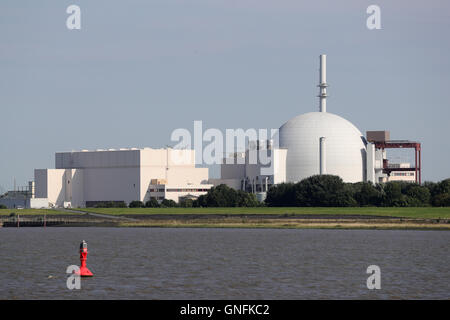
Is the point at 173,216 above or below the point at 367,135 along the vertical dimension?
below

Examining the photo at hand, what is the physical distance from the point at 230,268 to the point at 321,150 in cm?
11320

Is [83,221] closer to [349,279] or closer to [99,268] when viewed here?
[99,268]

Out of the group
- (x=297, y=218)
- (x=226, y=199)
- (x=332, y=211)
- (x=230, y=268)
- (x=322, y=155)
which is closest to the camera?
(x=230, y=268)

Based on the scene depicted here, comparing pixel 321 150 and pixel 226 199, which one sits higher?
pixel 321 150

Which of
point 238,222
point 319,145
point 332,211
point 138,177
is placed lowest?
point 238,222

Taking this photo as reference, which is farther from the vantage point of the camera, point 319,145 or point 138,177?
point 138,177

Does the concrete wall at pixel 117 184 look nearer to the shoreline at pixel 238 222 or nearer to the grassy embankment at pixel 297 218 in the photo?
the grassy embankment at pixel 297 218

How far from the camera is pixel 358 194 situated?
143625mm

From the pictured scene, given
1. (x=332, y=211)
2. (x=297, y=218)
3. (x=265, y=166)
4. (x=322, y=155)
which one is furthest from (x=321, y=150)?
(x=297, y=218)

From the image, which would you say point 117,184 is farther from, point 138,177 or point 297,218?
point 297,218

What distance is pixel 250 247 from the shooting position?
74.8 meters

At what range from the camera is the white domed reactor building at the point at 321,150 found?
169125mm

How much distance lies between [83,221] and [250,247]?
58.3m
